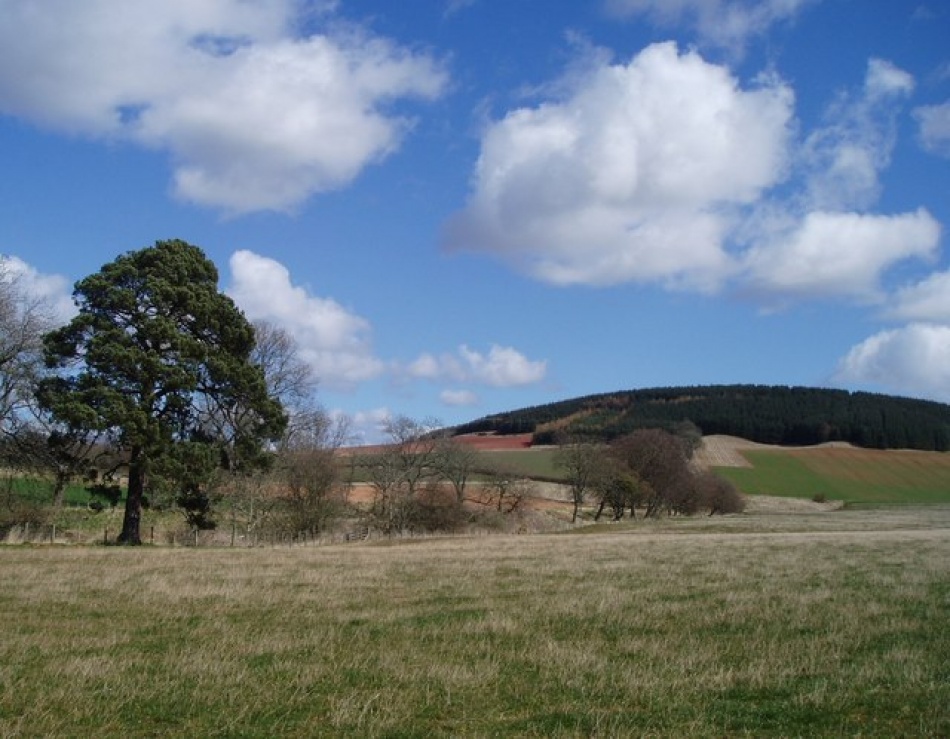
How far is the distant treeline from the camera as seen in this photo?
14588 cm

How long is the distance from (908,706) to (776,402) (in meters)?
169

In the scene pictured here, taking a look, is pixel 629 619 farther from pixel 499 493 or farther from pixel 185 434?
pixel 499 493

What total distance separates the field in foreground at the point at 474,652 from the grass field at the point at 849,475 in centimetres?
9999

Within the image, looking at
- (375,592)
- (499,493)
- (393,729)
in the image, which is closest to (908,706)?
(393,729)

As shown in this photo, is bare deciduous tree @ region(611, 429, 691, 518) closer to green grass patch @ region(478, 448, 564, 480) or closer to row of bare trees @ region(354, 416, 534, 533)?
green grass patch @ region(478, 448, 564, 480)

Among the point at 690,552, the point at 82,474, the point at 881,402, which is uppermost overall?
the point at 881,402

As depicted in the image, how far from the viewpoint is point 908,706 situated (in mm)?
7898

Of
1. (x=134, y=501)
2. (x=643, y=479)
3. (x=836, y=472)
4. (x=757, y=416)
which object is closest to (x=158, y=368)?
(x=134, y=501)

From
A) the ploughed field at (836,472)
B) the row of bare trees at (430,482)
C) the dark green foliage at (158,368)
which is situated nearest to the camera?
the dark green foliage at (158,368)

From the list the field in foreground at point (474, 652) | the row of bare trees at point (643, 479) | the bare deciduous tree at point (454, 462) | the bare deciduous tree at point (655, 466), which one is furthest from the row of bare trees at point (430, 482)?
Result: the field in foreground at point (474, 652)

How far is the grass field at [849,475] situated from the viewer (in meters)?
113

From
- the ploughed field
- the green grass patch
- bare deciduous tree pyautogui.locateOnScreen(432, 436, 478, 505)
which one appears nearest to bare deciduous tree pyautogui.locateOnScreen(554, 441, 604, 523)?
the green grass patch

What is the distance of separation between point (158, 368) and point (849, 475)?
11411 cm

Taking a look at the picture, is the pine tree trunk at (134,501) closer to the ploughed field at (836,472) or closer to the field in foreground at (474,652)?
the field in foreground at (474,652)
